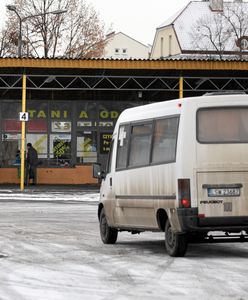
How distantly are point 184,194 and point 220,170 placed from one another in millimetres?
580

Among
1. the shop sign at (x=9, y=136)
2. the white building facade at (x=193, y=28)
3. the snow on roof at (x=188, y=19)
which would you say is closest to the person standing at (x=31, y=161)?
the shop sign at (x=9, y=136)

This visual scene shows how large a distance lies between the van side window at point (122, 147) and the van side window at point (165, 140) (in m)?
1.17

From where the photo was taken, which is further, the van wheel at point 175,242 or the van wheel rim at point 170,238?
the van wheel rim at point 170,238

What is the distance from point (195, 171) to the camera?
12664 millimetres

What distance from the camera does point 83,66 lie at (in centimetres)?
3488

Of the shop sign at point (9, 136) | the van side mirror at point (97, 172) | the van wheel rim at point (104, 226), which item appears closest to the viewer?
the van wheel rim at point (104, 226)

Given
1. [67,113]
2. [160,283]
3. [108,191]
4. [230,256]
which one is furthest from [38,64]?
[160,283]

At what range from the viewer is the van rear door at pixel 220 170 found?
41.6 feet

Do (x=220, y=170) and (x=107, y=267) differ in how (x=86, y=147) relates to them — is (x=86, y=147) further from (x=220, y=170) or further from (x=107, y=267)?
(x=107, y=267)

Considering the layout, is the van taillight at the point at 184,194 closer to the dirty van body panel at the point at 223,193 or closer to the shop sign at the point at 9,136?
the dirty van body panel at the point at 223,193

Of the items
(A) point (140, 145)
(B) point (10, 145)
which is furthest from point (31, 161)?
(A) point (140, 145)

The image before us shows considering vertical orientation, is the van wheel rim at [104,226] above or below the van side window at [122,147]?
below

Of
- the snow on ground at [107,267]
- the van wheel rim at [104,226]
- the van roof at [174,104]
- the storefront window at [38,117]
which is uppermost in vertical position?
the storefront window at [38,117]

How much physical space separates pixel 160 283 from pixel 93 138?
30018 mm
